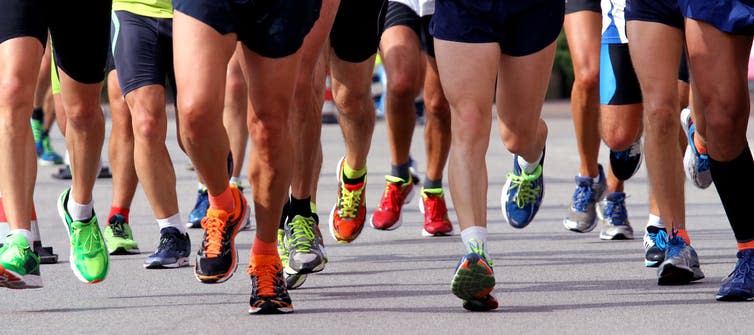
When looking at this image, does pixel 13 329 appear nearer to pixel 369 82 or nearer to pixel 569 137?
pixel 369 82

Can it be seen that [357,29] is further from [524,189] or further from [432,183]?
[432,183]

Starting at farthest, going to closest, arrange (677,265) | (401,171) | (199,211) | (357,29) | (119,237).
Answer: (199,211), (401,171), (119,237), (357,29), (677,265)

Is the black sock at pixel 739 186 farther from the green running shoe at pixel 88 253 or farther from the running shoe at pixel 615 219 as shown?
the green running shoe at pixel 88 253

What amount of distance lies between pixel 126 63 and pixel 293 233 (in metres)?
1.16

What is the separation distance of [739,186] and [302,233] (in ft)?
6.30

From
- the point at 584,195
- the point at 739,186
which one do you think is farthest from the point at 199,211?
the point at 739,186

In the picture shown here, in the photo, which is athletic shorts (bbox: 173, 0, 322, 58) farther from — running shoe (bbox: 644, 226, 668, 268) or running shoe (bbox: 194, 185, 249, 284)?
running shoe (bbox: 644, 226, 668, 268)

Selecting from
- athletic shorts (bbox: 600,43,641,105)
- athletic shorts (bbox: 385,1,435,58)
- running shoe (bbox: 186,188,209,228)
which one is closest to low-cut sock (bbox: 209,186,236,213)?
athletic shorts (bbox: 600,43,641,105)

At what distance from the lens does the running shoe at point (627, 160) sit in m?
8.87

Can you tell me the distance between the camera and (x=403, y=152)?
31.6ft

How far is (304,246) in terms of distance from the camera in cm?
729

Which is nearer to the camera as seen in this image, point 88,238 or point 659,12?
point 659,12

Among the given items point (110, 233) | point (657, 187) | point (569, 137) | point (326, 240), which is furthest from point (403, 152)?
point (569, 137)

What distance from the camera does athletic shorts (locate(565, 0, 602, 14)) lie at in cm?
857
